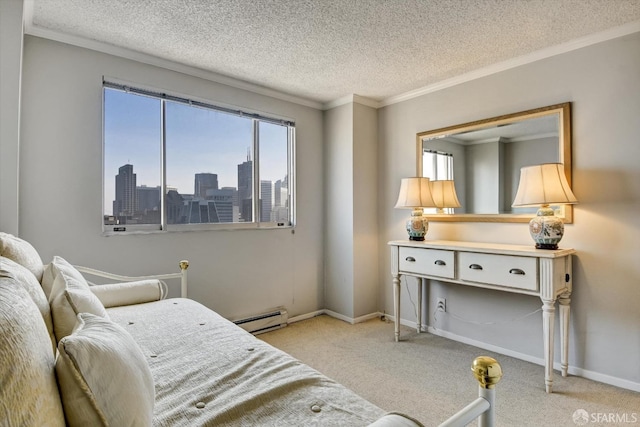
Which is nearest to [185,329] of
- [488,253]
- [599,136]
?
[488,253]

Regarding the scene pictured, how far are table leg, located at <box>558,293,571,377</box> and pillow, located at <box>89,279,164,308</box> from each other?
2839mm

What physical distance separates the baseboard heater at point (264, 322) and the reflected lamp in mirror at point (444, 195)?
1.90 m

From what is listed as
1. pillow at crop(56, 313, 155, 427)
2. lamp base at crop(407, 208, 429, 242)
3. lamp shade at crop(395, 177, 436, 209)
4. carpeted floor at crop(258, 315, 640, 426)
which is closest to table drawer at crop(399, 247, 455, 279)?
lamp base at crop(407, 208, 429, 242)

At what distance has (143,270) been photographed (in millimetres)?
2758

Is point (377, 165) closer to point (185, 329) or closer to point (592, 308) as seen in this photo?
point (592, 308)

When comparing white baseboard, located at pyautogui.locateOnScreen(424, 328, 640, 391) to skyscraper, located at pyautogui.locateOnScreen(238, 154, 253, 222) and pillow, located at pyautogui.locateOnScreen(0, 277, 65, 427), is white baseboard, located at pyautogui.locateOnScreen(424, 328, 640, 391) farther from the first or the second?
pillow, located at pyautogui.locateOnScreen(0, 277, 65, 427)

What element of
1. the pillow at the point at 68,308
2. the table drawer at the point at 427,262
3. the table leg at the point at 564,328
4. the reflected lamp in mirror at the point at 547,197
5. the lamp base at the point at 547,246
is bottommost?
the table leg at the point at 564,328

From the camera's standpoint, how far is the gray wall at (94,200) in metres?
2.32

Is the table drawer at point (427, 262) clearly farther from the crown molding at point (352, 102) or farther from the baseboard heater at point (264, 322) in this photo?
the crown molding at point (352, 102)

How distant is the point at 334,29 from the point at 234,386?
223 cm

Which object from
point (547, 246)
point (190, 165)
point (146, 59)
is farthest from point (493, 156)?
point (146, 59)

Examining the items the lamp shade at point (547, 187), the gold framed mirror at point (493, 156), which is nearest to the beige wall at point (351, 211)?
the gold framed mirror at point (493, 156)

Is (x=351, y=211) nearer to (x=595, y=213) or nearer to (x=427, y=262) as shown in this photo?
(x=427, y=262)

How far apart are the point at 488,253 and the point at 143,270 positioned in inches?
106
